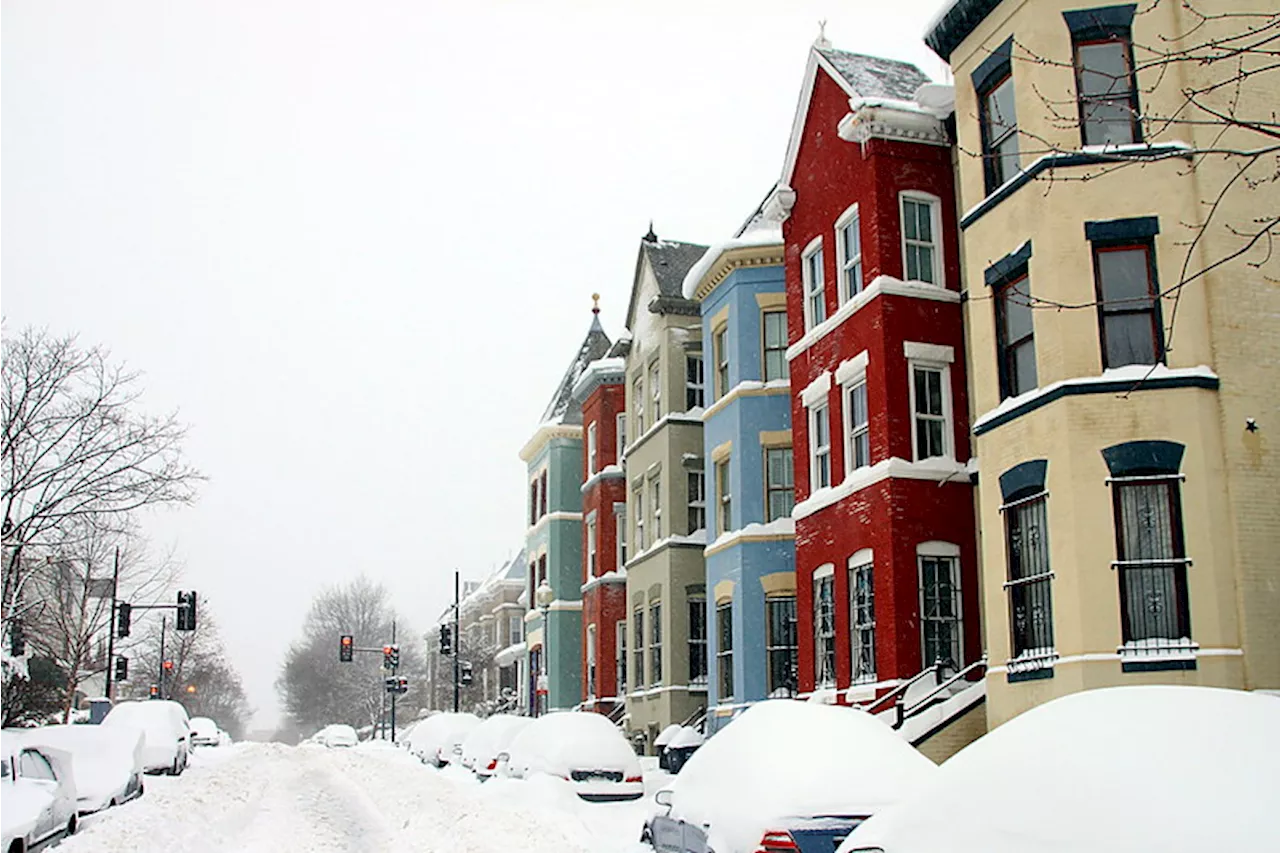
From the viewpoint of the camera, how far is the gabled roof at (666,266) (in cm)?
3516

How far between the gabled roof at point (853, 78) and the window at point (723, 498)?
267 inches

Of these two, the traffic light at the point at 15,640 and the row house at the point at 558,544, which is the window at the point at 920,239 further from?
the traffic light at the point at 15,640

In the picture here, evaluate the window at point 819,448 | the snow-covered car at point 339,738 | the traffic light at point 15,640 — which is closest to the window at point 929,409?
the window at point 819,448

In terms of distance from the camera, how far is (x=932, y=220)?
23953 mm

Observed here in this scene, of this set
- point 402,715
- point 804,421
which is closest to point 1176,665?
point 804,421

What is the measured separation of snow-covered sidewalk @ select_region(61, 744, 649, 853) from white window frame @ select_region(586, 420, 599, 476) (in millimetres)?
15733

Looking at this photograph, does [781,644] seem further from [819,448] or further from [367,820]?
[367,820]

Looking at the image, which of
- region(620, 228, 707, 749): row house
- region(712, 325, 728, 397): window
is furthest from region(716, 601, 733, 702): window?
region(712, 325, 728, 397): window

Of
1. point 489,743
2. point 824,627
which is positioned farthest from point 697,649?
point 824,627

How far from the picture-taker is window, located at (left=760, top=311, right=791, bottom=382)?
2936 cm

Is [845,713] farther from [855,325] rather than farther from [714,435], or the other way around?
[714,435]

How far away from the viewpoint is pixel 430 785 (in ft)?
88.8

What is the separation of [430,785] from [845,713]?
15.6 m

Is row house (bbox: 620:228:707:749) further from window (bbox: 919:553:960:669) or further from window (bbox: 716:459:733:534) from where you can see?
window (bbox: 919:553:960:669)
